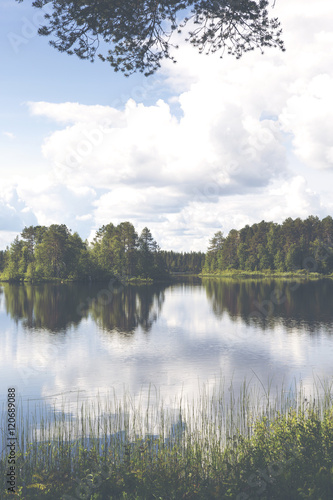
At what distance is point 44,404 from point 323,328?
27494mm

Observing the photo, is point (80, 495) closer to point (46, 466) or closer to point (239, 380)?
point (46, 466)

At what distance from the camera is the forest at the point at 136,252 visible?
115 meters

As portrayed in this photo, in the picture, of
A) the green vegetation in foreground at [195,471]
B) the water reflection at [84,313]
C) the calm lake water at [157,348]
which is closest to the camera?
the green vegetation in foreground at [195,471]

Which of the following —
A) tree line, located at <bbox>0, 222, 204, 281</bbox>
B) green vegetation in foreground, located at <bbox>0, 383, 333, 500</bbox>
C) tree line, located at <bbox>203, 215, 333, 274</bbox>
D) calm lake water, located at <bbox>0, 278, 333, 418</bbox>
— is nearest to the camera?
green vegetation in foreground, located at <bbox>0, 383, 333, 500</bbox>

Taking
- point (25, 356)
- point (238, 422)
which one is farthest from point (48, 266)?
point (238, 422)

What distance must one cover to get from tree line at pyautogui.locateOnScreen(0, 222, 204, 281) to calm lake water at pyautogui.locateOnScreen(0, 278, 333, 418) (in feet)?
190

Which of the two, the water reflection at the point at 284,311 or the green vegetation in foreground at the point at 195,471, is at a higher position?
the green vegetation in foreground at the point at 195,471

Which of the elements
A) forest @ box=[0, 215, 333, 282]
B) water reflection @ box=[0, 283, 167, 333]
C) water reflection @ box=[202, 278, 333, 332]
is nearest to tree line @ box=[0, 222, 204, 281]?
forest @ box=[0, 215, 333, 282]

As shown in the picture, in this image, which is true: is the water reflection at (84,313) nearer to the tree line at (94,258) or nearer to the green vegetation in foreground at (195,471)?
the green vegetation in foreground at (195,471)

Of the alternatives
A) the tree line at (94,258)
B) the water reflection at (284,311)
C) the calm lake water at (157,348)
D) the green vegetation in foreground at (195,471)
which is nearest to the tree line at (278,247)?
the tree line at (94,258)

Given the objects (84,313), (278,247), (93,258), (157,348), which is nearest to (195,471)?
(157,348)

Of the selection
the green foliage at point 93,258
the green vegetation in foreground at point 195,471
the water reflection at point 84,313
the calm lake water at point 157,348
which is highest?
the green foliage at point 93,258

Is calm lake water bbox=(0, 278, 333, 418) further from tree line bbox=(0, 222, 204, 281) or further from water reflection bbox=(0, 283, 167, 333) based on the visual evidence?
tree line bbox=(0, 222, 204, 281)

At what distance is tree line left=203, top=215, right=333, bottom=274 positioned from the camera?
140 meters
